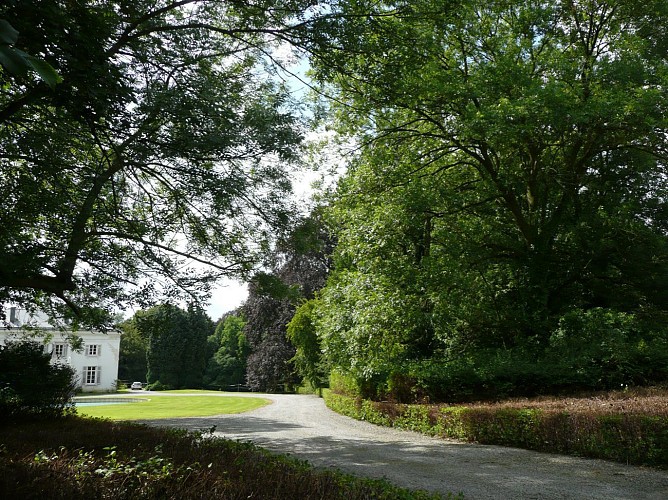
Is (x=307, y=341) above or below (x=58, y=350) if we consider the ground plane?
above

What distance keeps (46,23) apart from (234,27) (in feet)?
11.2

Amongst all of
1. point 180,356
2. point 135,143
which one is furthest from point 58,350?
point 180,356

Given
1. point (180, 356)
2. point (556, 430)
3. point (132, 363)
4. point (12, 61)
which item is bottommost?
point (556, 430)

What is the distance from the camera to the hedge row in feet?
24.6

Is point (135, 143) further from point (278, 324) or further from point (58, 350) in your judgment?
point (278, 324)

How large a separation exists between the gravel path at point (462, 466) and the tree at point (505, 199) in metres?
3.40

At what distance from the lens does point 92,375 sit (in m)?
39.8

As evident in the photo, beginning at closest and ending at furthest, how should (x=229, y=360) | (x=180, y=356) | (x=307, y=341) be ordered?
1. (x=307, y=341)
2. (x=180, y=356)
3. (x=229, y=360)

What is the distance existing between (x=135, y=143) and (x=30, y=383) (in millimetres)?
7794

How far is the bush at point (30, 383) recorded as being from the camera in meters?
10.4

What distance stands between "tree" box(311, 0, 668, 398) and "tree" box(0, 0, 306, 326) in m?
5.06

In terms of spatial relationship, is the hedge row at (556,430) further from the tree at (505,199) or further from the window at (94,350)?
the window at (94,350)

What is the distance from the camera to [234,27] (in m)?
7.18

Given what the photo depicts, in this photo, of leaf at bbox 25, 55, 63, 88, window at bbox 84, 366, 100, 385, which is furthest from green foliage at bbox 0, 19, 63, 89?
window at bbox 84, 366, 100, 385
